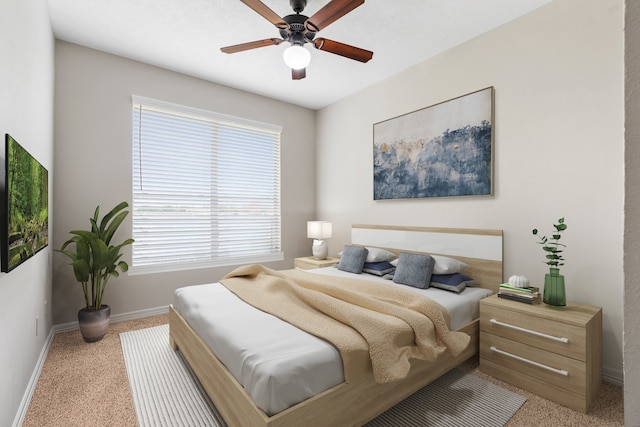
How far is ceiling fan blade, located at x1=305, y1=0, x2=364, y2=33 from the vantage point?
1.95 metres

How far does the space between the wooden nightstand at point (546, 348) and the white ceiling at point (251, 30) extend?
7.83ft

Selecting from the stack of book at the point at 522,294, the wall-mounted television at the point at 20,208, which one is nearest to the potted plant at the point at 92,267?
the wall-mounted television at the point at 20,208

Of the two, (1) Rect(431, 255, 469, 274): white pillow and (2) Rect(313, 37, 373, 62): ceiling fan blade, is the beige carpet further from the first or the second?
(2) Rect(313, 37, 373, 62): ceiling fan blade

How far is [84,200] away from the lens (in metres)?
3.21

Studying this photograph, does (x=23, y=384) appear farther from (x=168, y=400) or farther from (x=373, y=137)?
(x=373, y=137)

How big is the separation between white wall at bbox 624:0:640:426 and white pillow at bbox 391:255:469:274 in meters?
2.49

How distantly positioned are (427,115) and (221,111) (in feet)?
8.43

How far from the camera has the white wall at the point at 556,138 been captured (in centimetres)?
221

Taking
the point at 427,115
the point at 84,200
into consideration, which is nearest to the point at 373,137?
the point at 427,115

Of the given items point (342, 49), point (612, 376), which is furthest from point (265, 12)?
point (612, 376)

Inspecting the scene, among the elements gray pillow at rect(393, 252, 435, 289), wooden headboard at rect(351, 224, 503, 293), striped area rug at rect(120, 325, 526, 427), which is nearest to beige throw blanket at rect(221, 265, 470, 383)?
striped area rug at rect(120, 325, 526, 427)

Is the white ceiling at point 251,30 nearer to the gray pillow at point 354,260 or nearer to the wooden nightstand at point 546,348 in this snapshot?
the gray pillow at point 354,260

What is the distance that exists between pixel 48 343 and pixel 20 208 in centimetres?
186

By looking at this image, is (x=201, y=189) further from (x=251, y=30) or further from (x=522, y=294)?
(x=522, y=294)
